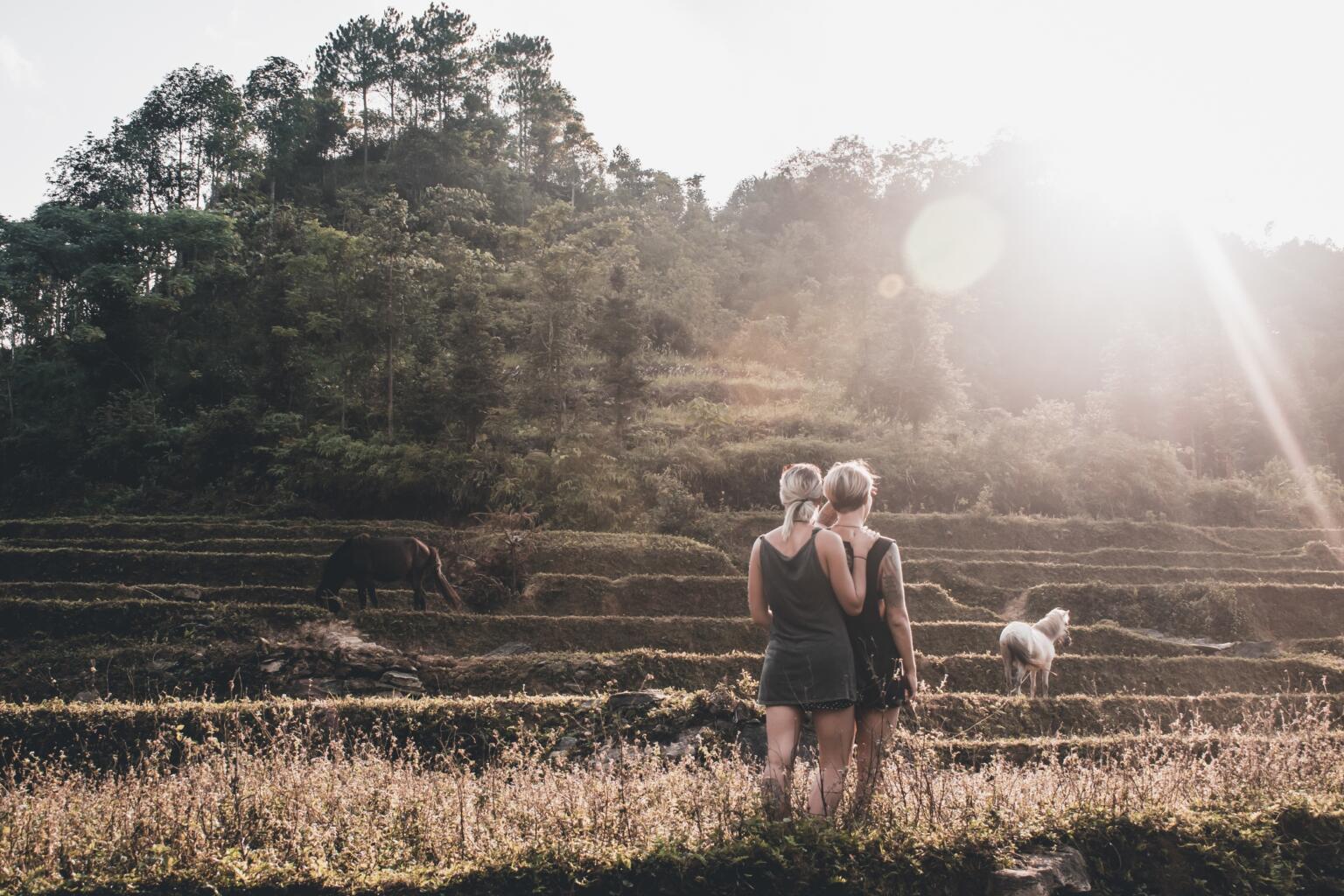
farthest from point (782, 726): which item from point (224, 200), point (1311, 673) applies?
point (224, 200)

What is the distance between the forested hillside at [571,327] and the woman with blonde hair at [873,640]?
19.8 m

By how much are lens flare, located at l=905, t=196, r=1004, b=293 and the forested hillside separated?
10.3 inches

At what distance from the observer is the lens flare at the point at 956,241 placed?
209ft

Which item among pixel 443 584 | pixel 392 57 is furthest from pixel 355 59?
pixel 443 584

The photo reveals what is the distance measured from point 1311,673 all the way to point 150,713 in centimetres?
1757

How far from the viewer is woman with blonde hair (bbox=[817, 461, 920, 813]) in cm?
494

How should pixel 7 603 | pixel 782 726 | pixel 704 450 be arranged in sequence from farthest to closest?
pixel 704 450, pixel 7 603, pixel 782 726

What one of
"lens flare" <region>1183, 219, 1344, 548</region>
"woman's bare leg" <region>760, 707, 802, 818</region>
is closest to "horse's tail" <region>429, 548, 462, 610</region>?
"woman's bare leg" <region>760, 707, 802, 818</region>

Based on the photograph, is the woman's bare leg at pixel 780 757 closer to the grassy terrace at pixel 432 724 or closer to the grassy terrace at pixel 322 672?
the grassy terrace at pixel 432 724

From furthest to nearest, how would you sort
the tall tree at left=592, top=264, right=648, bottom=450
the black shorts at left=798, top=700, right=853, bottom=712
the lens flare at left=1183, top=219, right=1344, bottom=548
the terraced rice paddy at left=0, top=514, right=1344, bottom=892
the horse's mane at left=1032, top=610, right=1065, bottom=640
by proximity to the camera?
the lens flare at left=1183, top=219, right=1344, bottom=548
the tall tree at left=592, top=264, right=648, bottom=450
the horse's mane at left=1032, top=610, right=1065, bottom=640
the terraced rice paddy at left=0, top=514, right=1344, bottom=892
the black shorts at left=798, top=700, right=853, bottom=712

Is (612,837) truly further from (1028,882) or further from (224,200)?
(224,200)

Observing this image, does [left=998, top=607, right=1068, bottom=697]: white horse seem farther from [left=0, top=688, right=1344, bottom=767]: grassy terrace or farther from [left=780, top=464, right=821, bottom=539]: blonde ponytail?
[left=780, top=464, right=821, bottom=539]: blonde ponytail

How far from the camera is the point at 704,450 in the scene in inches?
1150

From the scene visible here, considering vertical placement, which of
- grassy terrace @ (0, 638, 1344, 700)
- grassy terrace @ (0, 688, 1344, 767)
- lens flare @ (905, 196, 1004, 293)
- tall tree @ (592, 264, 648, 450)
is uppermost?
lens flare @ (905, 196, 1004, 293)
